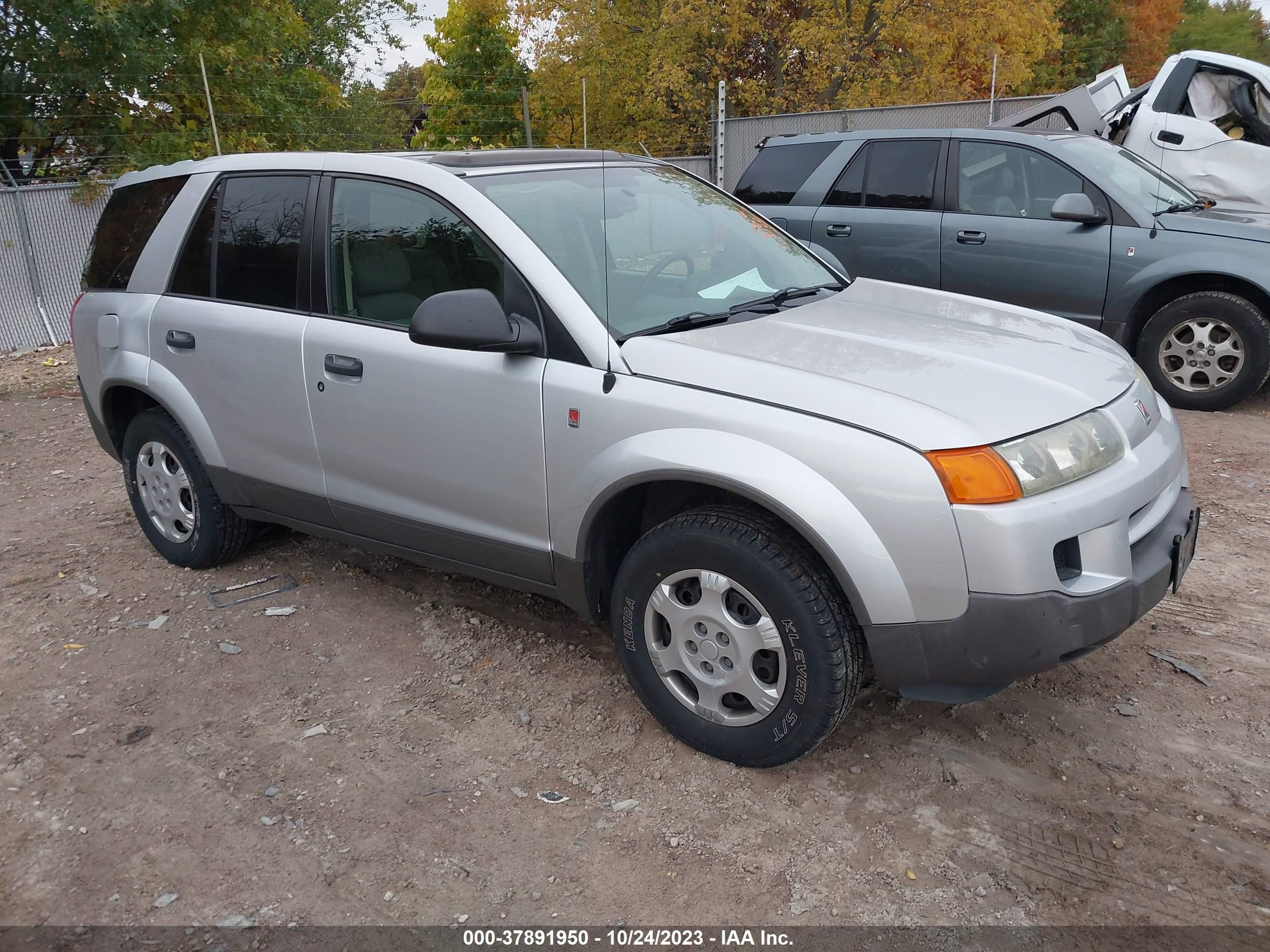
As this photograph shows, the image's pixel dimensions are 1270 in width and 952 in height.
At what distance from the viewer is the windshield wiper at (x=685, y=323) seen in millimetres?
3178

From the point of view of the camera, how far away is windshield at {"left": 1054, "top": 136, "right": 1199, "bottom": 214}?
688cm

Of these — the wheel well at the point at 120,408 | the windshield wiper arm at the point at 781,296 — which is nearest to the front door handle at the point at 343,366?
the windshield wiper arm at the point at 781,296

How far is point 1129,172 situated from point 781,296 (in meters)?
4.70

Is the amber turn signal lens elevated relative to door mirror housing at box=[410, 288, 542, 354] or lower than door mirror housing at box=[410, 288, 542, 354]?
lower

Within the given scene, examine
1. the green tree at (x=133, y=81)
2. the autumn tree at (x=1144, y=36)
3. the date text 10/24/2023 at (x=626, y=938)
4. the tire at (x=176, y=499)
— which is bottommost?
the date text 10/24/2023 at (x=626, y=938)

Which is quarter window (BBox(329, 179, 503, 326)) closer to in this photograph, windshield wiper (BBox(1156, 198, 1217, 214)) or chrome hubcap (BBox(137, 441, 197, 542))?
chrome hubcap (BBox(137, 441, 197, 542))

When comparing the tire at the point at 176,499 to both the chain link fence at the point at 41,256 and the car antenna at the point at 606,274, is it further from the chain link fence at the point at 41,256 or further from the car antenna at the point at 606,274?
the chain link fence at the point at 41,256

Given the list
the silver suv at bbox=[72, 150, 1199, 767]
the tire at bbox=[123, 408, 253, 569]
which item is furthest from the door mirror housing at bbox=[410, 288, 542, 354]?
the tire at bbox=[123, 408, 253, 569]

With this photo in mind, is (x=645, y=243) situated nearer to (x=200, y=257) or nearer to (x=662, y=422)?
(x=662, y=422)

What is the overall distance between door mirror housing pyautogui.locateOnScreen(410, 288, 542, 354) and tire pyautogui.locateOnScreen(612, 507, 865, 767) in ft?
2.53

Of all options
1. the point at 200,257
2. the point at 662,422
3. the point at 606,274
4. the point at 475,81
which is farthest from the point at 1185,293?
the point at 475,81

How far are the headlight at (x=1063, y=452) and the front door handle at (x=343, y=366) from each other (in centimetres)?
221

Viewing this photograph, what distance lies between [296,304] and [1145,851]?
3353 mm

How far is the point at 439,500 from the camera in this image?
3582 millimetres
